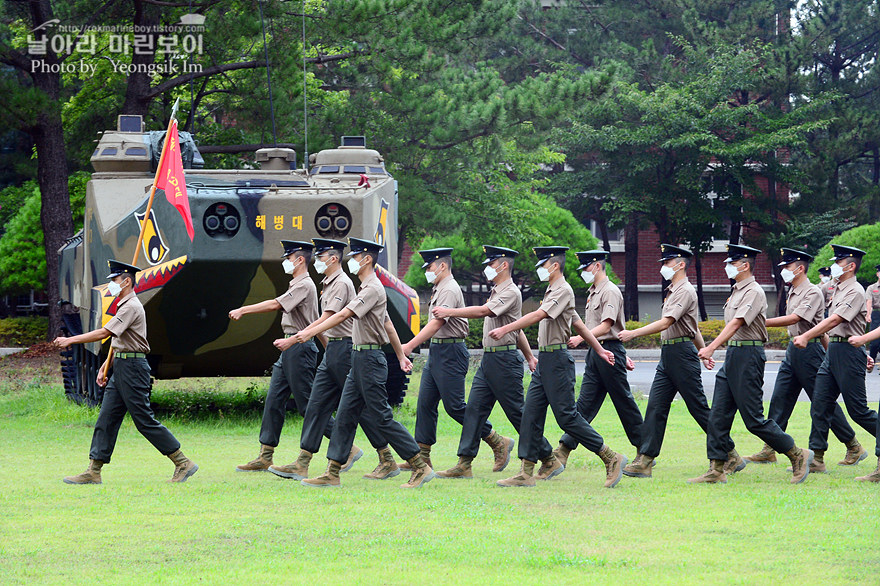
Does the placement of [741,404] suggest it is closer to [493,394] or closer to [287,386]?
[493,394]

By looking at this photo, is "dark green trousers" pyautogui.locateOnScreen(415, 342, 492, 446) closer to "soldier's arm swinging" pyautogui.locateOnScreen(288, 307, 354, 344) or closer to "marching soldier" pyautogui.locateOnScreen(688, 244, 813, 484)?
"soldier's arm swinging" pyautogui.locateOnScreen(288, 307, 354, 344)

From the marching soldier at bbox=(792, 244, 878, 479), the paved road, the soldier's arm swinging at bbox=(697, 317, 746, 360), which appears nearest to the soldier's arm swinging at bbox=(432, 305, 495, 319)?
the soldier's arm swinging at bbox=(697, 317, 746, 360)

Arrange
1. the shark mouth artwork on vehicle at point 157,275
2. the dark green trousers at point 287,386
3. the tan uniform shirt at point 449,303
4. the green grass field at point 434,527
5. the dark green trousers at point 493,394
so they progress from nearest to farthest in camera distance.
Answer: the green grass field at point 434,527
the dark green trousers at point 493,394
the tan uniform shirt at point 449,303
the dark green trousers at point 287,386
the shark mouth artwork on vehicle at point 157,275

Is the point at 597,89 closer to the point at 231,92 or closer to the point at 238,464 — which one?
the point at 231,92

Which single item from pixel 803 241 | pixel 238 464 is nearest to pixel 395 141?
pixel 803 241

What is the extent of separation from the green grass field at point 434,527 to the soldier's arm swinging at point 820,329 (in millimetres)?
1108

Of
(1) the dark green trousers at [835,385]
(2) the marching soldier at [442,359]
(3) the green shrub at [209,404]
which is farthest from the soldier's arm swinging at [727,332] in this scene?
(3) the green shrub at [209,404]

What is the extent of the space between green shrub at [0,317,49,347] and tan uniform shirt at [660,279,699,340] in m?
22.0

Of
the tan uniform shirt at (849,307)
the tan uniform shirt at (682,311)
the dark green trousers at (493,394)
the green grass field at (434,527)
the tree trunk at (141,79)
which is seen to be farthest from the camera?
the tree trunk at (141,79)

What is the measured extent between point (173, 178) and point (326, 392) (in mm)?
3455

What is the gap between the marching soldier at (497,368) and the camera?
9852mm

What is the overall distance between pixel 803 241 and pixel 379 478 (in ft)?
83.5

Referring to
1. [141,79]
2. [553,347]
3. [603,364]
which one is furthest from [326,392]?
[141,79]

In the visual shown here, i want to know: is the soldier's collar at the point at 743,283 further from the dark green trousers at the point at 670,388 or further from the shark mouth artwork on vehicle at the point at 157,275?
the shark mouth artwork on vehicle at the point at 157,275
